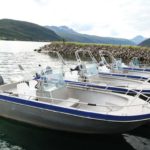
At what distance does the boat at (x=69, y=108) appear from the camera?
9789mm

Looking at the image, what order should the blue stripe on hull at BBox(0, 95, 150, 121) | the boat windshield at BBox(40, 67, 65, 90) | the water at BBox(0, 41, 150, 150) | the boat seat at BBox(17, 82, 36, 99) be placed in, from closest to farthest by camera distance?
the blue stripe on hull at BBox(0, 95, 150, 121)
the water at BBox(0, 41, 150, 150)
the boat seat at BBox(17, 82, 36, 99)
the boat windshield at BBox(40, 67, 65, 90)

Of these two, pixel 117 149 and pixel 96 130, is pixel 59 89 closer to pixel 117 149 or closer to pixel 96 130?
pixel 96 130

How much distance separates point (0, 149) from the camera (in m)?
10.2

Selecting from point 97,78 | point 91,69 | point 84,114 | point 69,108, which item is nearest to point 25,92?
point 69,108

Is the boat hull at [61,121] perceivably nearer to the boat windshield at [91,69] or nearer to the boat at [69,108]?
the boat at [69,108]

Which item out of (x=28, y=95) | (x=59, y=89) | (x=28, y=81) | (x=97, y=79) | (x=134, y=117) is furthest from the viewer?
(x=97, y=79)

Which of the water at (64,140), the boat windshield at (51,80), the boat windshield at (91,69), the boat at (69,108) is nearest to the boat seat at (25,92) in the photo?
the boat at (69,108)

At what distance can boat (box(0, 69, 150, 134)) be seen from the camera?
9.79 metres

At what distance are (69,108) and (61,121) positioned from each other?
776 millimetres

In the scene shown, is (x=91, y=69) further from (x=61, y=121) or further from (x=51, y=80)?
(x=61, y=121)

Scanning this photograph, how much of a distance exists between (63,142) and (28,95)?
2.33m

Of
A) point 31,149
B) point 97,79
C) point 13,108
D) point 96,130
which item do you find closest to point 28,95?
point 13,108

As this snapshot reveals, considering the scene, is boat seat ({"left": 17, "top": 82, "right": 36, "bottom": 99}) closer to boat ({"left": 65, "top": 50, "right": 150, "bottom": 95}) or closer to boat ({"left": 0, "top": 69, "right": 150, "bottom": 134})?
boat ({"left": 0, "top": 69, "right": 150, "bottom": 134})

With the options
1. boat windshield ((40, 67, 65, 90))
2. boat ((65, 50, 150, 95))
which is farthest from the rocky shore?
boat windshield ((40, 67, 65, 90))
